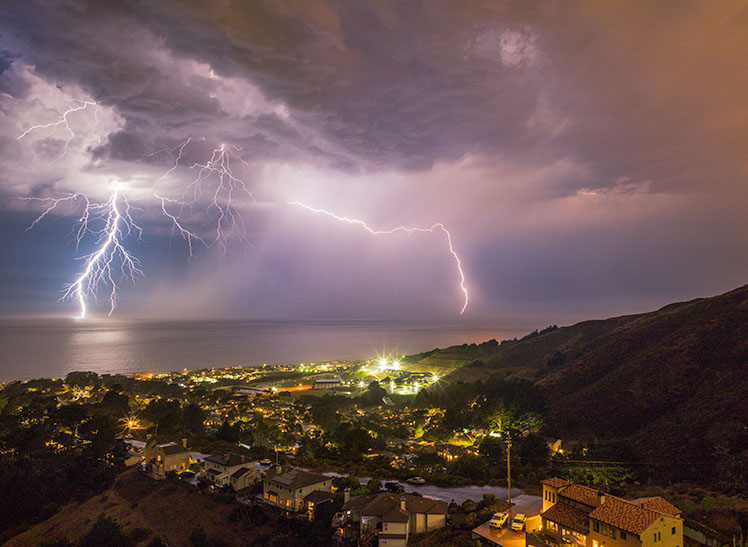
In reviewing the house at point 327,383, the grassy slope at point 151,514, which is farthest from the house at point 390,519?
the house at point 327,383

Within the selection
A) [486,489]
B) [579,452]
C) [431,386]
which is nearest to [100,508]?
[486,489]

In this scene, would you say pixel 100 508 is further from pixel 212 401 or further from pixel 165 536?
pixel 212 401

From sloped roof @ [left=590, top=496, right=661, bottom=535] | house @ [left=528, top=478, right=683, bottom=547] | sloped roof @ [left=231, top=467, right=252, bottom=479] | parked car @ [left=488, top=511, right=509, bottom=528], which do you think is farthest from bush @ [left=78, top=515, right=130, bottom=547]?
sloped roof @ [left=590, top=496, right=661, bottom=535]

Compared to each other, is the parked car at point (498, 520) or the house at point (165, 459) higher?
the parked car at point (498, 520)

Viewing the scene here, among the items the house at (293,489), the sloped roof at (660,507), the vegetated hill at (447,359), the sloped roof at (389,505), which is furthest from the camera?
the vegetated hill at (447,359)

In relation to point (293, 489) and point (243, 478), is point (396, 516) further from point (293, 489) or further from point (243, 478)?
point (243, 478)

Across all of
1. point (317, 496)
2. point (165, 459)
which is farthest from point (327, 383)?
point (317, 496)

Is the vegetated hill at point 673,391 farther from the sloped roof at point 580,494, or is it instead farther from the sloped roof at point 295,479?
the sloped roof at point 295,479
